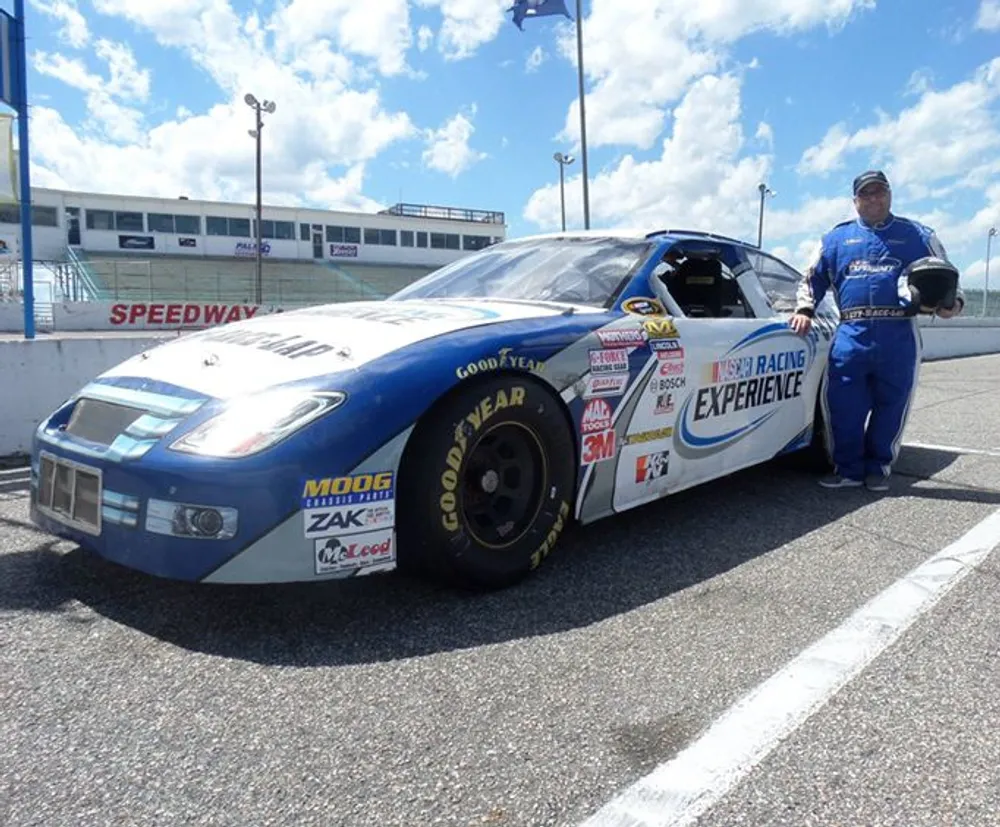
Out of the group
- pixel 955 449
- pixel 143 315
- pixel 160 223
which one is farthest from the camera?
pixel 160 223

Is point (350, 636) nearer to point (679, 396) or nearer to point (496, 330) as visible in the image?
point (496, 330)

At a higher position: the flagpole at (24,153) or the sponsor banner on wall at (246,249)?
the sponsor banner on wall at (246,249)

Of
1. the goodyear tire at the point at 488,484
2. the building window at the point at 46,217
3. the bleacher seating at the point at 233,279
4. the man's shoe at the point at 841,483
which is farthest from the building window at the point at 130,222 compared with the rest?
the goodyear tire at the point at 488,484

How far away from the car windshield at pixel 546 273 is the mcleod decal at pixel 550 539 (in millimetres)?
946

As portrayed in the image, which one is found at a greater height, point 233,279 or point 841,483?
point 233,279

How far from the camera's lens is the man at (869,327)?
4.67 metres

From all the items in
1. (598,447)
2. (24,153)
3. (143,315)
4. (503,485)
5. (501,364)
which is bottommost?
(503,485)

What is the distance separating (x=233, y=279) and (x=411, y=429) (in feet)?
135

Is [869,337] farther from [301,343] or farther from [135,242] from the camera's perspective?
[135,242]

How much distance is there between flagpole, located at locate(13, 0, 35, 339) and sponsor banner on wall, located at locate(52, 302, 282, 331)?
21229mm

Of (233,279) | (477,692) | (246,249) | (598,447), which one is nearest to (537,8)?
(598,447)

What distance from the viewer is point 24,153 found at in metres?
6.50

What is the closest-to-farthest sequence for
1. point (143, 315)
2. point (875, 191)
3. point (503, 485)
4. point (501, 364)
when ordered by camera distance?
point (501, 364)
point (503, 485)
point (875, 191)
point (143, 315)

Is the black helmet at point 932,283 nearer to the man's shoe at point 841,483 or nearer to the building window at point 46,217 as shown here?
the man's shoe at point 841,483
